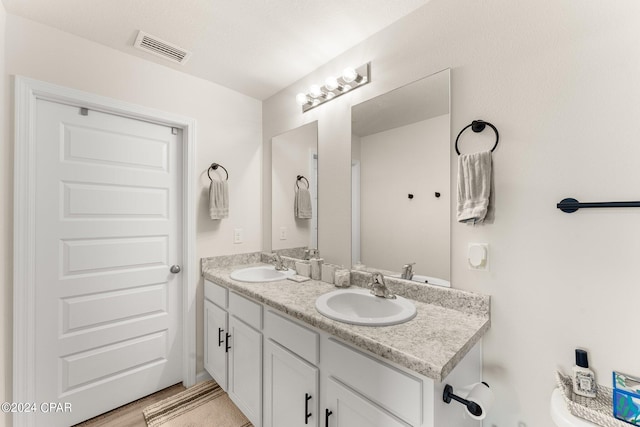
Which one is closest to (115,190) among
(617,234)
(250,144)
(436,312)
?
(250,144)

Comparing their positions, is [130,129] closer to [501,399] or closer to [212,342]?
[212,342]

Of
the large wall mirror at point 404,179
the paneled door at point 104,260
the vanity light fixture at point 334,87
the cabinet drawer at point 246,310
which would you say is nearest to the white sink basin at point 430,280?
the large wall mirror at point 404,179

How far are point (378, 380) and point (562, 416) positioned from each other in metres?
0.57

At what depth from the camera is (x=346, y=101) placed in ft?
5.69

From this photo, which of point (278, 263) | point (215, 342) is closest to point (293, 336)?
point (278, 263)

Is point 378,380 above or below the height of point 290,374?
above

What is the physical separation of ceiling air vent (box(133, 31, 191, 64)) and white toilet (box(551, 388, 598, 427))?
2539 mm

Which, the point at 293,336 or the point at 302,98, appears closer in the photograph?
the point at 293,336

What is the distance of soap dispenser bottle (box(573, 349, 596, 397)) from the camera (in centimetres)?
88

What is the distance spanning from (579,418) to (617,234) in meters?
0.60

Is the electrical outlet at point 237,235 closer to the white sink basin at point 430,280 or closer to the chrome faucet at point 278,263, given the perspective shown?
the chrome faucet at point 278,263

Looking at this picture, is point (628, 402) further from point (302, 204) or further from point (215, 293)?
point (215, 293)

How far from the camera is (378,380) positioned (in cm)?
92

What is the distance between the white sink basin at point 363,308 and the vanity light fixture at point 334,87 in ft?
4.14
